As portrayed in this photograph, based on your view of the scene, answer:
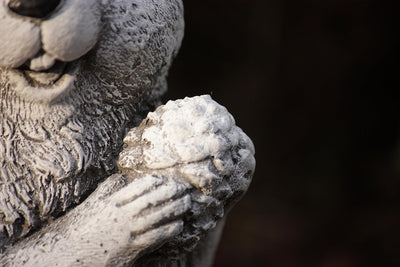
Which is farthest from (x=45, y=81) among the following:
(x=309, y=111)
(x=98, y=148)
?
(x=309, y=111)

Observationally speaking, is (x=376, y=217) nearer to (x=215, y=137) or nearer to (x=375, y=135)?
(x=375, y=135)

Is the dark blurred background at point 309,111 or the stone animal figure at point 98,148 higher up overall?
the stone animal figure at point 98,148

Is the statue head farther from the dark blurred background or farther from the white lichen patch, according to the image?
the dark blurred background

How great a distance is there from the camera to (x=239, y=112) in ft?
7.31

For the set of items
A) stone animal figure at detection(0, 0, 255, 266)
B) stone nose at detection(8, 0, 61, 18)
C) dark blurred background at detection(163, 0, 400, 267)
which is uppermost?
stone nose at detection(8, 0, 61, 18)

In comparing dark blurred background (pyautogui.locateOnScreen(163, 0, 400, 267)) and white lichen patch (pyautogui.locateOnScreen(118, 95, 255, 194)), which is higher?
white lichen patch (pyautogui.locateOnScreen(118, 95, 255, 194))

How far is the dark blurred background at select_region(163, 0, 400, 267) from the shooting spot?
2082mm

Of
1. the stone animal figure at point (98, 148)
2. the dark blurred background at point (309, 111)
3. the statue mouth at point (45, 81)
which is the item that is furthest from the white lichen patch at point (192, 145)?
the dark blurred background at point (309, 111)

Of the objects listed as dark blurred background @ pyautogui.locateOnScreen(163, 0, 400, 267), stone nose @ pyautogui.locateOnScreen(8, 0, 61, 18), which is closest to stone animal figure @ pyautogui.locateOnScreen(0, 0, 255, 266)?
stone nose @ pyautogui.locateOnScreen(8, 0, 61, 18)

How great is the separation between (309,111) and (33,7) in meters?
1.77

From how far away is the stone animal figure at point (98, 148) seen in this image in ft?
2.02

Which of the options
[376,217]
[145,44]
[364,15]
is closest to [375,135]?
[376,217]

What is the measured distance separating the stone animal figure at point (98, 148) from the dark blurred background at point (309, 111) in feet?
4.62

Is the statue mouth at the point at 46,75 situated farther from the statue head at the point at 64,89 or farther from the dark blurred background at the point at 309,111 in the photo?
the dark blurred background at the point at 309,111
